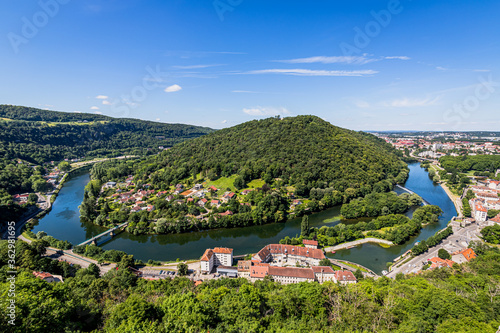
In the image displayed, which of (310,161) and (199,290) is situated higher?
(310,161)

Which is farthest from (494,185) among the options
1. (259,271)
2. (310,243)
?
(259,271)

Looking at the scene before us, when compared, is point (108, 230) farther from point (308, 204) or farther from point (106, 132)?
point (106, 132)

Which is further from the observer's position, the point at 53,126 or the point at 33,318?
the point at 53,126

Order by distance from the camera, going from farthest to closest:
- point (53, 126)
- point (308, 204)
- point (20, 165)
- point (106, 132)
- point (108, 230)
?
point (106, 132) < point (53, 126) < point (20, 165) < point (308, 204) < point (108, 230)

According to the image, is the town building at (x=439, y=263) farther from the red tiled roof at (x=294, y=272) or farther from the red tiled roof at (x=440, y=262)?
the red tiled roof at (x=294, y=272)

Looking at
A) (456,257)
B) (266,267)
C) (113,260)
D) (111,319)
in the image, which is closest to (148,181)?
(113,260)
